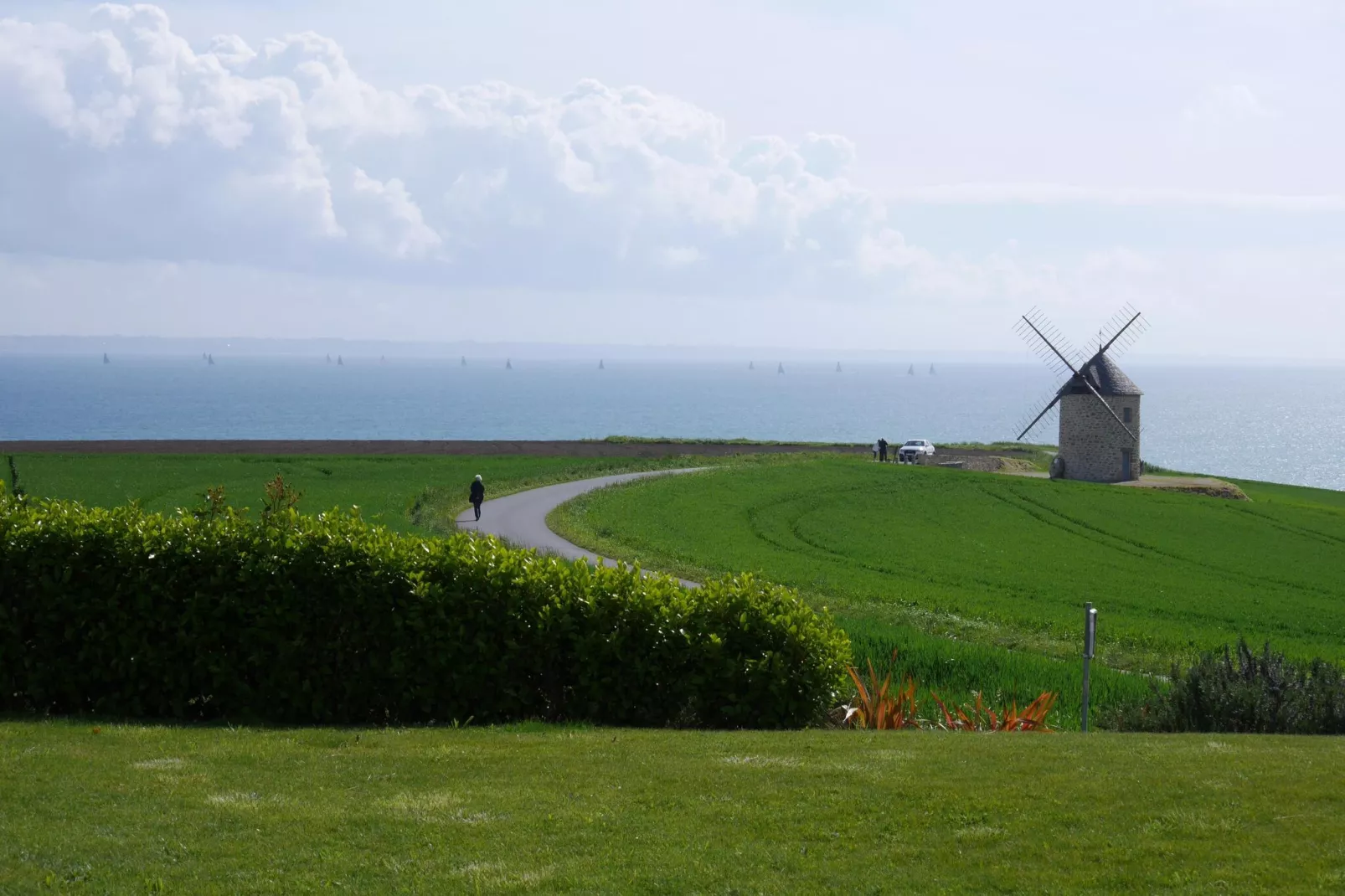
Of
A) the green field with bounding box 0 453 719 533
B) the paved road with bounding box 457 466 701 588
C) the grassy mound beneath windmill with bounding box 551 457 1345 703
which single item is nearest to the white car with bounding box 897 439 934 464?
the grassy mound beneath windmill with bounding box 551 457 1345 703

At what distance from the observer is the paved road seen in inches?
1412

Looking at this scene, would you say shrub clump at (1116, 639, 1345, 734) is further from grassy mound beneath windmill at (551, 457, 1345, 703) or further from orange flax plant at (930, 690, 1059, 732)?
grassy mound beneath windmill at (551, 457, 1345, 703)

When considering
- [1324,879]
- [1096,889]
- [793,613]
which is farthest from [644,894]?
[793,613]

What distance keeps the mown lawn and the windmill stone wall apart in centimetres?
6281

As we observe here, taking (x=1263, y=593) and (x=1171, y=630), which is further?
(x=1263, y=593)

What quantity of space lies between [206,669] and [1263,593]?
101 feet

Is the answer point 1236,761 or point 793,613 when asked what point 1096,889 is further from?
point 793,613

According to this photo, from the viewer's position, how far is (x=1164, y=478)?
72.9 metres

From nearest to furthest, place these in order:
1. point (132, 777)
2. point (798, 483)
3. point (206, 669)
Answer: point (132, 777) < point (206, 669) < point (798, 483)

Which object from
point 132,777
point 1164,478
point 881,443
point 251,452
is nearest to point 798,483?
point 881,443

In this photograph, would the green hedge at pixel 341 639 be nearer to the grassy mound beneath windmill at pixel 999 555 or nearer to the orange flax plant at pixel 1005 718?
the orange flax plant at pixel 1005 718

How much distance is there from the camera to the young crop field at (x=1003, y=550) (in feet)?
88.5

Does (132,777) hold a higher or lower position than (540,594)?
lower

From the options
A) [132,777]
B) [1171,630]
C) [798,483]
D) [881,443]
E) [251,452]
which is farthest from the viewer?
[881,443]
